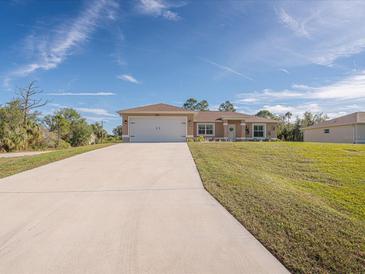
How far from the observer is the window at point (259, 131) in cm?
2450

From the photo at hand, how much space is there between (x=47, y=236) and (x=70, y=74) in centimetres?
1908

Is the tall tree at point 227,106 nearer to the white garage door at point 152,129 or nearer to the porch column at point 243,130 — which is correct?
the porch column at point 243,130

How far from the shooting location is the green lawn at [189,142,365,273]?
2.36 meters

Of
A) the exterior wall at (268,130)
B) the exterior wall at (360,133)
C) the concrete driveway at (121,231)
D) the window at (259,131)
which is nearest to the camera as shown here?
the concrete driveway at (121,231)

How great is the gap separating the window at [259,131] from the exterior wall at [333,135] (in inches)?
335

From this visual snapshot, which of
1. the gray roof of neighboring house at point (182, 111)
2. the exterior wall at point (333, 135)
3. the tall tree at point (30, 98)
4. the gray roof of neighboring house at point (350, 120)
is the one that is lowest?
the exterior wall at point (333, 135)

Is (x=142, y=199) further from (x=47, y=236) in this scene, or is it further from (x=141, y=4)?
(x=141, y=4)

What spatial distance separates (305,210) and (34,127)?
809 inches

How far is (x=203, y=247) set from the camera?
8.50 feet

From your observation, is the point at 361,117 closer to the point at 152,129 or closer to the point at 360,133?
the point at 360,133

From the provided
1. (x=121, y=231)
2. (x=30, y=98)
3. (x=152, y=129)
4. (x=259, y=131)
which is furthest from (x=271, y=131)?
(x=30, y=98)

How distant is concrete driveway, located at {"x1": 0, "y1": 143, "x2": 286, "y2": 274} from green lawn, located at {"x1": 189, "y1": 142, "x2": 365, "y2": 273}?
1.02ft

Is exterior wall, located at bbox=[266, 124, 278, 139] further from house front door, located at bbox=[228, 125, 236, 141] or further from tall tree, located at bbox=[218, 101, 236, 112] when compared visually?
tall tree, located at bbox=[218, 101, 236, 112]

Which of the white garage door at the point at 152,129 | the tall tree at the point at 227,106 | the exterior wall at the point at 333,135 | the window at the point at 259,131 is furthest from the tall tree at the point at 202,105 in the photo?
the white garage door at the point at 152,129
